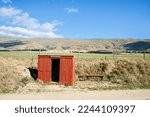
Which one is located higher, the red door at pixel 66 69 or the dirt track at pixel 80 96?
the red door at pixel 66 69

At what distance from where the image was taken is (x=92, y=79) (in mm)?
25562

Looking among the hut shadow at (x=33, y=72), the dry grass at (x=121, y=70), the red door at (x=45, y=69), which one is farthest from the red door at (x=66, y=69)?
the dry grass at (x=121, y=70)

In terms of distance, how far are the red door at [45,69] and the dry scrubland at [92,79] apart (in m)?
0.67

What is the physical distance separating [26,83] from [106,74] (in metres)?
7.61

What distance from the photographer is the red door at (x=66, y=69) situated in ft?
75.2

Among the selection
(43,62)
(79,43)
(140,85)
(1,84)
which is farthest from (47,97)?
(79,43)

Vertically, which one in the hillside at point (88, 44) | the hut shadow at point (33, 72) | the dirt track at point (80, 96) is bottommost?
the dirt track at point (80, 96)

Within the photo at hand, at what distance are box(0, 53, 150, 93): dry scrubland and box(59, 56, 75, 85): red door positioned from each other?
81 cm

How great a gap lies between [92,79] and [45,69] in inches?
176

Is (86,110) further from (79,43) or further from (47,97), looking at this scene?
(79,43)

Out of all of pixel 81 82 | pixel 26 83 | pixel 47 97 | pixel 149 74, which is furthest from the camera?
pixel 149 74

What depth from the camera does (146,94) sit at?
60.1ft

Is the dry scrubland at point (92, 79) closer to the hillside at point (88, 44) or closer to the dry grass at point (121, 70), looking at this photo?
the dry grass at point (121, 70)

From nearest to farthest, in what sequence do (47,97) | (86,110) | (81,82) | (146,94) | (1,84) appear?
1. (86,110)
2. (47,97)
3. (146,94)
4. (1,84)
5. (81,82)
